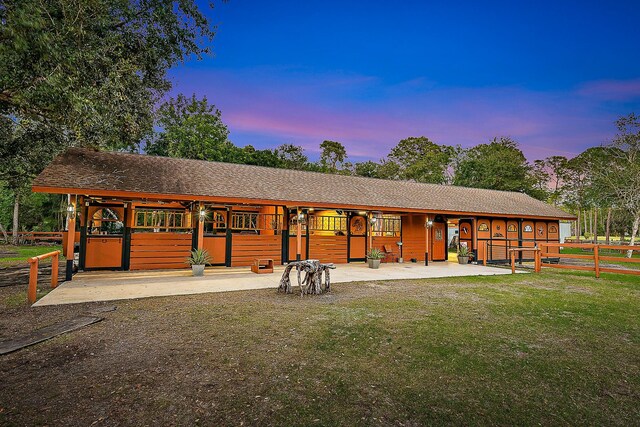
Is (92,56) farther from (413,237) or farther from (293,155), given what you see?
(293,155)

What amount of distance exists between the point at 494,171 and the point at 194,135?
3004 cm

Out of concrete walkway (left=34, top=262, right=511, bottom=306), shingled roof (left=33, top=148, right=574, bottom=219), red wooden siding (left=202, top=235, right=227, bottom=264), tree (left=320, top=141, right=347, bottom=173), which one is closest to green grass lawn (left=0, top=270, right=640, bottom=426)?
concrete walkway (left=34, top=262, right=511, bottom=306)

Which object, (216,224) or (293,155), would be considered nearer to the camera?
(216,224)

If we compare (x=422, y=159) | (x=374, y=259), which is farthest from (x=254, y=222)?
(x=422, y=159)

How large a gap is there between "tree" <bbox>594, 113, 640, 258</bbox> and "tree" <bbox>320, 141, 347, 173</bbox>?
26738mm

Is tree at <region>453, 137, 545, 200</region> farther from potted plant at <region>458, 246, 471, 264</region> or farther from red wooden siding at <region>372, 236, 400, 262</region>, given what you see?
red wooden siding at <region>372, 236, 400, 262</region>

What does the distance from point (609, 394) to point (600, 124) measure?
3531cm

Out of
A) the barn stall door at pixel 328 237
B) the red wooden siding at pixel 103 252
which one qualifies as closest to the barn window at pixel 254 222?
the barn stall door at pixel 328 237

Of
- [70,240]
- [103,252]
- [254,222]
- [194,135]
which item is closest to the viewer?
[70,240]

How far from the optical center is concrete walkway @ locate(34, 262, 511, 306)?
6.98 metres

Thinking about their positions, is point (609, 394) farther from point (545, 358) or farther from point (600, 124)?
point (600, 124)

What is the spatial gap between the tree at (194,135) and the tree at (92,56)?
46.3 feet

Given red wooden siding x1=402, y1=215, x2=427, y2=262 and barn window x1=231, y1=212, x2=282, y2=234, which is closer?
barn window x1=231, y1=212, x2=282, y2=234

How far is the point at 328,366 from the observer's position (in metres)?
3.44
